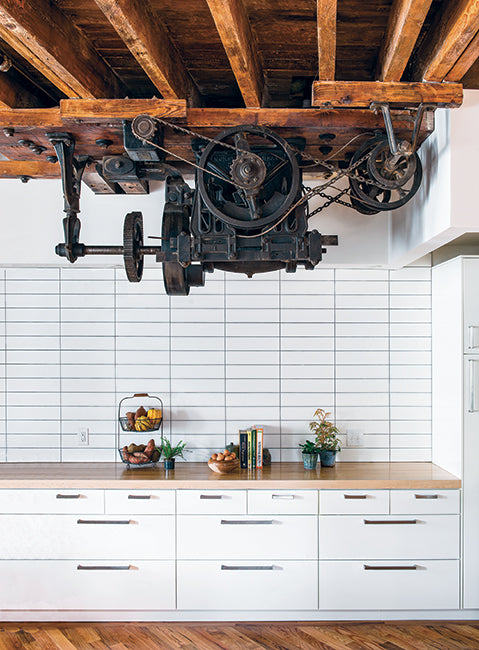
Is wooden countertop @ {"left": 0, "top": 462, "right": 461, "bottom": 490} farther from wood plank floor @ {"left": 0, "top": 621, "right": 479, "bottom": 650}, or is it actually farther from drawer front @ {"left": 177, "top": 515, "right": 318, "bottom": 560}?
wood plank floor @ {"left": 0, "top": 621, "right": 479, "bottom": 650}

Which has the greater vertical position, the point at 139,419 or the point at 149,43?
the point at 149,43

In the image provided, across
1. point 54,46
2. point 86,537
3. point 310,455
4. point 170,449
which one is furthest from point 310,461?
point 54,46

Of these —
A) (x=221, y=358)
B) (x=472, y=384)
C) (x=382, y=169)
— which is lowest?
(x=472, y=384)

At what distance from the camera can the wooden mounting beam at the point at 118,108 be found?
1.76m

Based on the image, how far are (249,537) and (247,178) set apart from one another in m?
2.03

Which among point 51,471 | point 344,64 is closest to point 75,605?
point 51,471

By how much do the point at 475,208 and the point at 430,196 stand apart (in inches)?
10.9

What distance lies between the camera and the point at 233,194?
1.80m

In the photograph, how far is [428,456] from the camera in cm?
326

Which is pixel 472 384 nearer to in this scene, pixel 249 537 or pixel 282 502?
pixel 282 502

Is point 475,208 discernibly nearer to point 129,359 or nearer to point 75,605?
point 129,359

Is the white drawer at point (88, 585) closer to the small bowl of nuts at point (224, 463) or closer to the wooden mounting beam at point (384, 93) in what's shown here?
the small bowl of nuts at point (224, 463)

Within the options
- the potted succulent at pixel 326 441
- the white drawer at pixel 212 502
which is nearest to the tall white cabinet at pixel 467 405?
the potted succulent at pixel 326 441

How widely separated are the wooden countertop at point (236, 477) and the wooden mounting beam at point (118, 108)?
6.30ft
